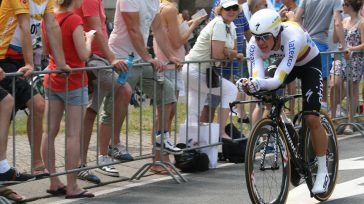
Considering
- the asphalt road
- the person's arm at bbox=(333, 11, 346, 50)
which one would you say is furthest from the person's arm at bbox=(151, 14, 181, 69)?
the person's arm at bbox=(333, 11, 346, 50)

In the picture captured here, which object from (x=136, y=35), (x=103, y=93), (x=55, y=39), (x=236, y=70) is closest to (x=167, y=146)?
(x=103, y=93)

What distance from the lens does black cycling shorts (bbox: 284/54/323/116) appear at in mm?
8117

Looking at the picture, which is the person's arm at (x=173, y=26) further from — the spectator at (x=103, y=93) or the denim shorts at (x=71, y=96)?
the denim shorts at (x=71, y=96)

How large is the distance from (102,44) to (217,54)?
197cm

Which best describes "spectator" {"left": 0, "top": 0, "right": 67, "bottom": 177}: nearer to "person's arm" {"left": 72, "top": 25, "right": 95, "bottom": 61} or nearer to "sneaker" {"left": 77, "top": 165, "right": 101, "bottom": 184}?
"person's arm" {"left": 72, "top": 25, "right": 95, "bottom": 61}

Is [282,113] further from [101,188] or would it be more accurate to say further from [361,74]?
[361,74]

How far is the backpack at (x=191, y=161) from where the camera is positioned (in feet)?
32.6

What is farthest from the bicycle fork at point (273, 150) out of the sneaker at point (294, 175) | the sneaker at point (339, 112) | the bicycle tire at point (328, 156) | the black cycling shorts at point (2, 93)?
the sneaker at point (339, 112)

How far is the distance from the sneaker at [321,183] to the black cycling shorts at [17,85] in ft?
8.33

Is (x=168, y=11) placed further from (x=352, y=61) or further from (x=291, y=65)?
(x=352, y=61)

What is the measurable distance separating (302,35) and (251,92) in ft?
2.49

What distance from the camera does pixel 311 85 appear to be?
8.15 metres

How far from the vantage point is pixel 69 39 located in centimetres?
854

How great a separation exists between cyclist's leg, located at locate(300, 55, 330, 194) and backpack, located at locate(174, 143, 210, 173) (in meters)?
1.97
